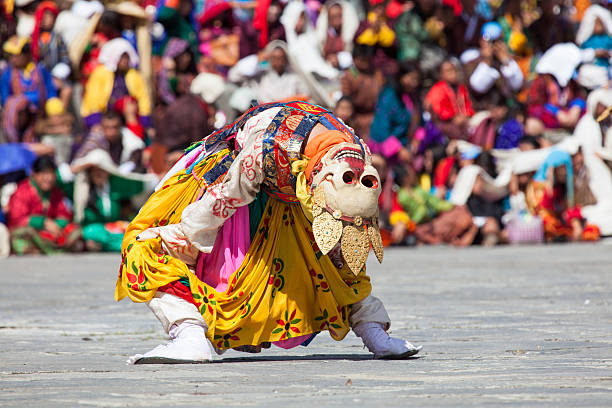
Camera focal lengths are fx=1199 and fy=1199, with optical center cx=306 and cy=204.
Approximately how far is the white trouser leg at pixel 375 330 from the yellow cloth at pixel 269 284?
0.05m

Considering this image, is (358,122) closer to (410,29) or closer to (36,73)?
(410,29)

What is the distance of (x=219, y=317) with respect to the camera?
5.01 meters

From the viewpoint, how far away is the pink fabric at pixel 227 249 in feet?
16.8

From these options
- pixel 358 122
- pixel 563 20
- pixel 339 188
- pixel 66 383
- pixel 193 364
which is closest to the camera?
pixel 66 383

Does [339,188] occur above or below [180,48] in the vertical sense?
above

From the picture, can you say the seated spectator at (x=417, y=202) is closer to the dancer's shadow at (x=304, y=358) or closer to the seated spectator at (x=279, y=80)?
the seated spectator at (x=279, y=80)

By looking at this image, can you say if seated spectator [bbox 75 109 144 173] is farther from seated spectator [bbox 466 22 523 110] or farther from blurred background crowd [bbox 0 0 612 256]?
seated spectator [bbox 466 22 523 110]

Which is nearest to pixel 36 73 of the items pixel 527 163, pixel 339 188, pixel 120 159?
pixel 120 159

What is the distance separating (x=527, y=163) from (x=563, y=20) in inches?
117

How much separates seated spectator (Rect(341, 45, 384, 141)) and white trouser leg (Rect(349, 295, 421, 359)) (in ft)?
30.9

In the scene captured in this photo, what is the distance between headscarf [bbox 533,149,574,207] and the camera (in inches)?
570

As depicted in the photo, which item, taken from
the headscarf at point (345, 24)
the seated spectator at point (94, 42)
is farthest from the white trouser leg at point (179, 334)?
the headscarf at point (345, 24)

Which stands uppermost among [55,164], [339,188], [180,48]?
[339,188]

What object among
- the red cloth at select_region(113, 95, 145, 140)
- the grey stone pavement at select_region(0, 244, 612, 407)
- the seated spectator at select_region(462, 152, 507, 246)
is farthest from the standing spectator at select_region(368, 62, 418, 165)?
the grey stone pavement at select_region(0, 244, 612, 407)
